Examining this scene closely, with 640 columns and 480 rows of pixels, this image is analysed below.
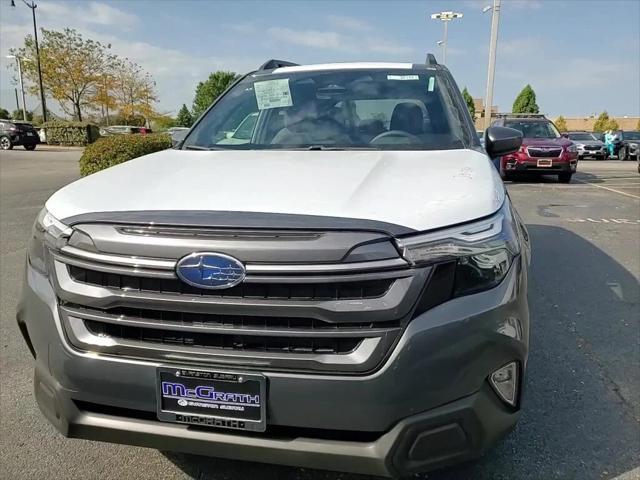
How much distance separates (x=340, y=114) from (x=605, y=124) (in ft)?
197

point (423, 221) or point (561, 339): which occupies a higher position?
point (423, 221)

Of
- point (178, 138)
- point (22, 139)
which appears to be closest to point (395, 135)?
point (178, 138)

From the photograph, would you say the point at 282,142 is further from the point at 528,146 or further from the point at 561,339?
the point at 528,146

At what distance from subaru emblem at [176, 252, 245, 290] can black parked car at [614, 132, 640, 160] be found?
27.9m

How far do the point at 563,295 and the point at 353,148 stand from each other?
2.88 metres

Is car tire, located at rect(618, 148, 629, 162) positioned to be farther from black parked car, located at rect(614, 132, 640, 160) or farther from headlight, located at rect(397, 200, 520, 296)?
headlight, located at rect(397, 200, 520, 296)

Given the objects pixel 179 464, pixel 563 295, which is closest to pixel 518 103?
pixel 563 295

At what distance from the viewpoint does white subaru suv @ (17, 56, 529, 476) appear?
1676 millimetres

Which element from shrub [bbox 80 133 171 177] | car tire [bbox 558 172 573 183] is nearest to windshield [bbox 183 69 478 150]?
shrub [bbox 80 133 171 177]

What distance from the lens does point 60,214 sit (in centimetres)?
200

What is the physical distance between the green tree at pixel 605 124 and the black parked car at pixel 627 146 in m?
28.0

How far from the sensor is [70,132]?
34.9 m

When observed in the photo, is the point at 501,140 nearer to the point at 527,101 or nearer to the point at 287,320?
the point at 287,320

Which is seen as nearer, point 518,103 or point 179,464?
point 179,464
